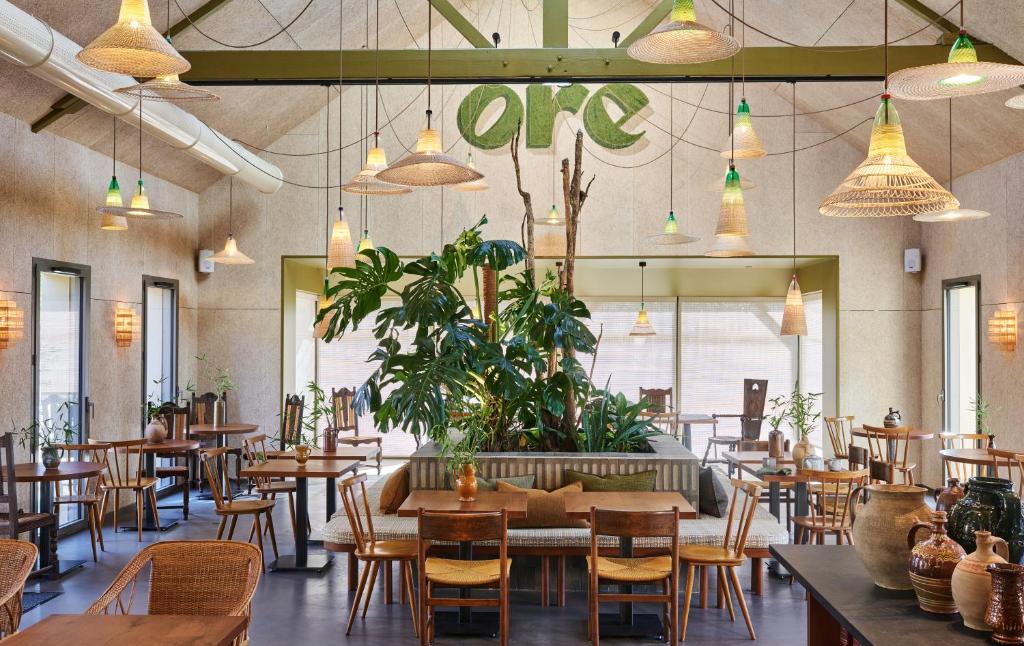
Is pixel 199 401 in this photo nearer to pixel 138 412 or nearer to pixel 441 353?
pixel 138 412

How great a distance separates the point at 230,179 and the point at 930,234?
27.9 feet

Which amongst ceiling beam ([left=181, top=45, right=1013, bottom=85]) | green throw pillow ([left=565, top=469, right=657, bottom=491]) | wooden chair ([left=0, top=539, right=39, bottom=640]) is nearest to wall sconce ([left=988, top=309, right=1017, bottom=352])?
ceiling beam ([left=181, top=45, right=1013, bottom=85])

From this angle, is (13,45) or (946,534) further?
(13,45)

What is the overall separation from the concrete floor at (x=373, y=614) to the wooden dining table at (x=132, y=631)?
2.33m

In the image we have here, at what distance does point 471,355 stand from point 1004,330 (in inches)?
208

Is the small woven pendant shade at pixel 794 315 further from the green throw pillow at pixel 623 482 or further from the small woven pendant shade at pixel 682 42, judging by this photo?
the small woven pendant shade at pixel 682 42

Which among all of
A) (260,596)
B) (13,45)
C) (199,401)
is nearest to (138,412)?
(199,401)

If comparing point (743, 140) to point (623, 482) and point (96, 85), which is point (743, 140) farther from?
point (96, 85)

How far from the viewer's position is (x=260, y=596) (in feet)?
19.8

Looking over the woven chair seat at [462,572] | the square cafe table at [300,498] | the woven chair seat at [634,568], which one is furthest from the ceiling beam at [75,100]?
the woven chair seat at [634,568]

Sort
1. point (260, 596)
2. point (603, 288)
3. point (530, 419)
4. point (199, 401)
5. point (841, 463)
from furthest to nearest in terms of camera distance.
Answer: point (603, 288) < point (199, 401) < point (530, 419) < point (841, 463) < point (260, 596)

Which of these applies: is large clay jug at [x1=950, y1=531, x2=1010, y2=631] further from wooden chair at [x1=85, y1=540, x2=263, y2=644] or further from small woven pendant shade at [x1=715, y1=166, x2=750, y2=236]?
small woven pendant shade at [x1=715, y1=166, x2=750, y2=236]

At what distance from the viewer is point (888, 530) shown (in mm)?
2719

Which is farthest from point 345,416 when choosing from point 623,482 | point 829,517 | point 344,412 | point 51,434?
point 829,517
